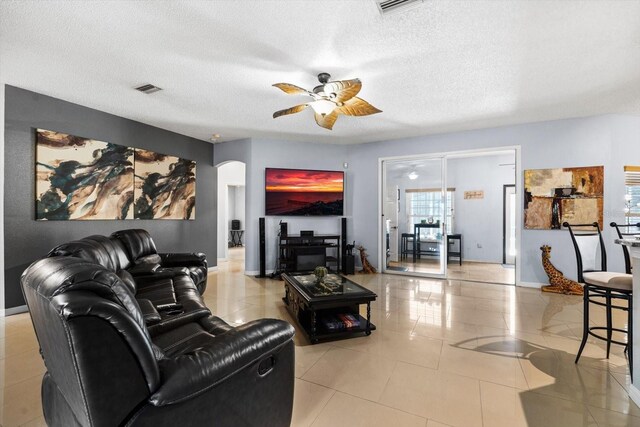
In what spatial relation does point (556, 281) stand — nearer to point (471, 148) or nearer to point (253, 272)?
point (471, 148)

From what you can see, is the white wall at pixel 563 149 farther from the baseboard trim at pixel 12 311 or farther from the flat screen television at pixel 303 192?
the baseboard trim at pixel 12 311

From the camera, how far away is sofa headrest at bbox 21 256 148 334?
1.01 metres

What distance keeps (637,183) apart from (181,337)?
6.59 metres

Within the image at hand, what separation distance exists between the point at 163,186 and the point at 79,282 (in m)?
5.00

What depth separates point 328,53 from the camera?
2.85 meters

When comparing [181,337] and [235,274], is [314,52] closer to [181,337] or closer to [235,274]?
[181,337]

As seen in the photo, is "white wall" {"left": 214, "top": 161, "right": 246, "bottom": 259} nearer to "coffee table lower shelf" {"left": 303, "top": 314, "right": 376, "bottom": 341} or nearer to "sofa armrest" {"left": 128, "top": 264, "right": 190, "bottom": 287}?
"sofa armrest" {"left": 128, "top": 264, "right": 190, "bottom": 287}

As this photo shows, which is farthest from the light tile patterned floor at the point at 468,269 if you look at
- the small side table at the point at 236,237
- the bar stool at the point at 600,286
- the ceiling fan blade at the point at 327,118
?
the small side table at the point at 236,237

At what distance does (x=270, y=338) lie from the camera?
4.65ft

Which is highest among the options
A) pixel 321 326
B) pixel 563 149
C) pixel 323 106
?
pixel 323 106

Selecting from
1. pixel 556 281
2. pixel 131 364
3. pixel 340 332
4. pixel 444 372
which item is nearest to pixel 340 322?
pixel 340 332

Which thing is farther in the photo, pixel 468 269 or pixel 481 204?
pixel 481 204

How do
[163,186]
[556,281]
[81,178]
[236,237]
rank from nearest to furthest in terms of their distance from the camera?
[81,178]
[556,281]
[163,186]
[236,237]

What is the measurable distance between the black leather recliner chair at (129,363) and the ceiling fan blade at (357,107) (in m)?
2.65
